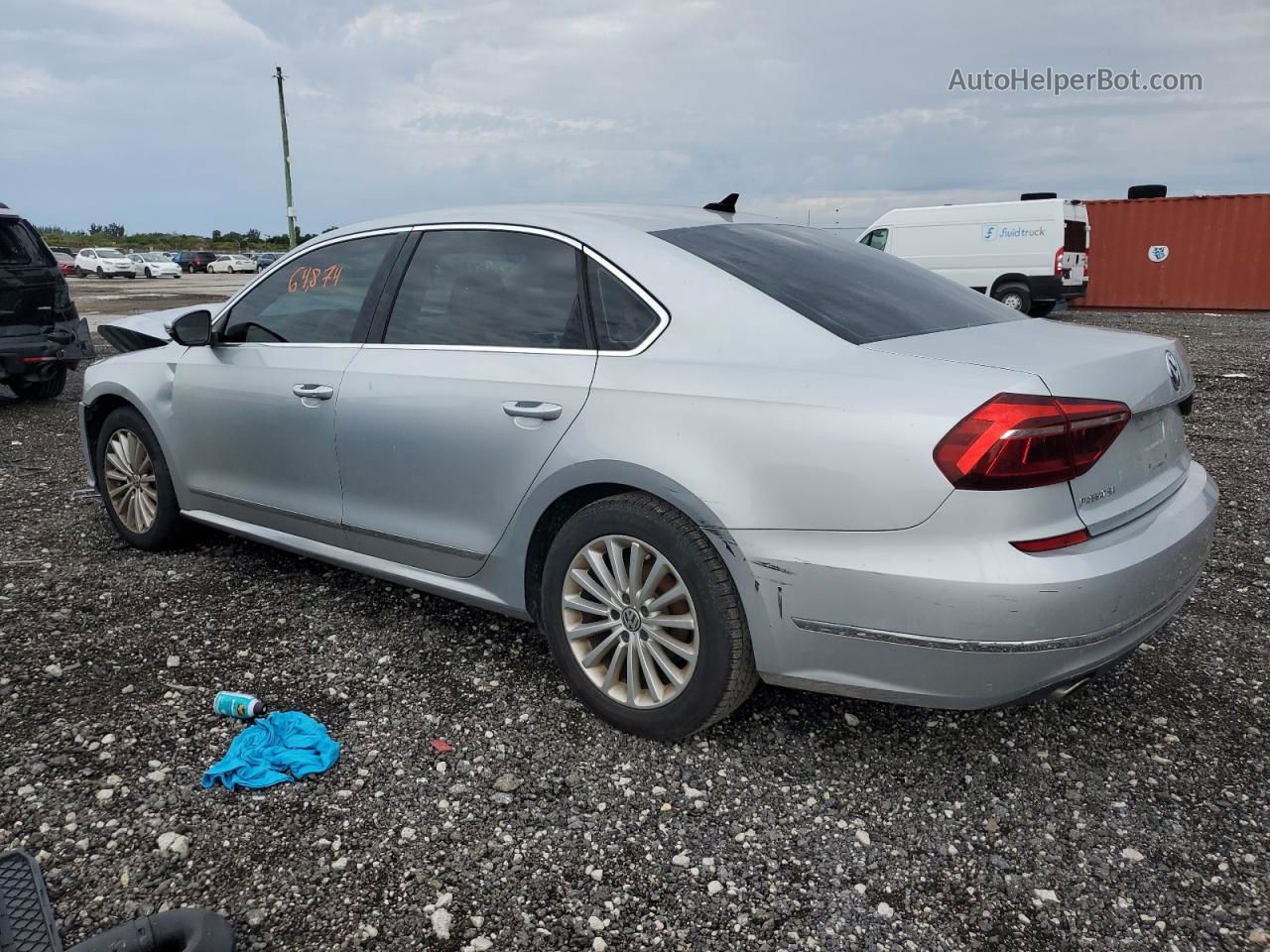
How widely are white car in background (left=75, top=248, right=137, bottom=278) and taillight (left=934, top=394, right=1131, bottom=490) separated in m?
50.7

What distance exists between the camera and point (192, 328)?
409 centimetres

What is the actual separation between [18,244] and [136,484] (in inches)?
219

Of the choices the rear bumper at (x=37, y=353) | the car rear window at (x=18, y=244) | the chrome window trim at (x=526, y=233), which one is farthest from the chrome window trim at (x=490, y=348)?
the car rear window at (x=18, y=244)

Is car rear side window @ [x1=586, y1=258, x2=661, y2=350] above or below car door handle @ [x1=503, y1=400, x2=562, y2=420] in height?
above

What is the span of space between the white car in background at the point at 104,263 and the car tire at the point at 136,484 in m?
47.0

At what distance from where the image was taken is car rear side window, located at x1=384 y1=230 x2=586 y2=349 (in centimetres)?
314

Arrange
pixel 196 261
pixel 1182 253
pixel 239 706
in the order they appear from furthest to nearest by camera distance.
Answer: pixel 196 261 → pixel 1182 253 → pixel 239 706

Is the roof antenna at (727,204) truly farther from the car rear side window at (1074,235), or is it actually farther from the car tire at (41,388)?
the car rear side window at (1074,235)

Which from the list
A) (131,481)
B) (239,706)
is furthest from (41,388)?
→ (239,706)

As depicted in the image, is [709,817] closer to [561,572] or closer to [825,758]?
[825,758]

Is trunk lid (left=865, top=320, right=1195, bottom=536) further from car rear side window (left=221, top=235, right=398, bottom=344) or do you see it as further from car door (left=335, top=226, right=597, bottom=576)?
car rear side window (left=221, top=235, right=398, bottom=344)

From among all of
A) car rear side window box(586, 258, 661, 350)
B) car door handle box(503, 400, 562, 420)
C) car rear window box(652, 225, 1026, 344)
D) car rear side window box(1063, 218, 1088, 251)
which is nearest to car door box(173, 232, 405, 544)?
car door handle box(503, 400, 562, 420)

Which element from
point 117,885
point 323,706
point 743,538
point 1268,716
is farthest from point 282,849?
point 1268,716

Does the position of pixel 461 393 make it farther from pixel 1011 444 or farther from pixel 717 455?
pixel 1011 444
